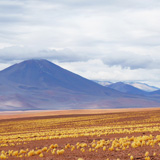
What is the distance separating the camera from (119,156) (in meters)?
16.9

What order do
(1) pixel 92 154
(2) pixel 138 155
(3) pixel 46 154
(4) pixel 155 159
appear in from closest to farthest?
(4) pixel 155 159 < (2) pixel 138 155 < (1) pixel 92 154 < (3) pixel 46 154

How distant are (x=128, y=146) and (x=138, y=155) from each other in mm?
2816

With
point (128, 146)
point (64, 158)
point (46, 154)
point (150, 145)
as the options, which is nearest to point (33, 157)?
point (46, 154)

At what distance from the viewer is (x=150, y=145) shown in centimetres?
1975

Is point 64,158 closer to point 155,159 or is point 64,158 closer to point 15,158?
point 15,158

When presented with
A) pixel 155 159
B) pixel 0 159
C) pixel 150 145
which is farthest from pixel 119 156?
pixel 0 159

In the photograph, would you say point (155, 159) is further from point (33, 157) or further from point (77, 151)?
point (33, 157)

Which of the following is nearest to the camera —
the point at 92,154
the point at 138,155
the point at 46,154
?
the point at 138,155

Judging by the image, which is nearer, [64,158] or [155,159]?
[155,159]

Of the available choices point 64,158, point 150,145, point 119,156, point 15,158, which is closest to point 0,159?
point 15,158

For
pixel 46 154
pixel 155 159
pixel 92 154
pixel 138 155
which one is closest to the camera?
pixel 155 159

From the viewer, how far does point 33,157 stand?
18984mm

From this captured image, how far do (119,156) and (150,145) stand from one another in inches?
139

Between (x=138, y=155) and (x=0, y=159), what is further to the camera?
(x=0, y=159)
